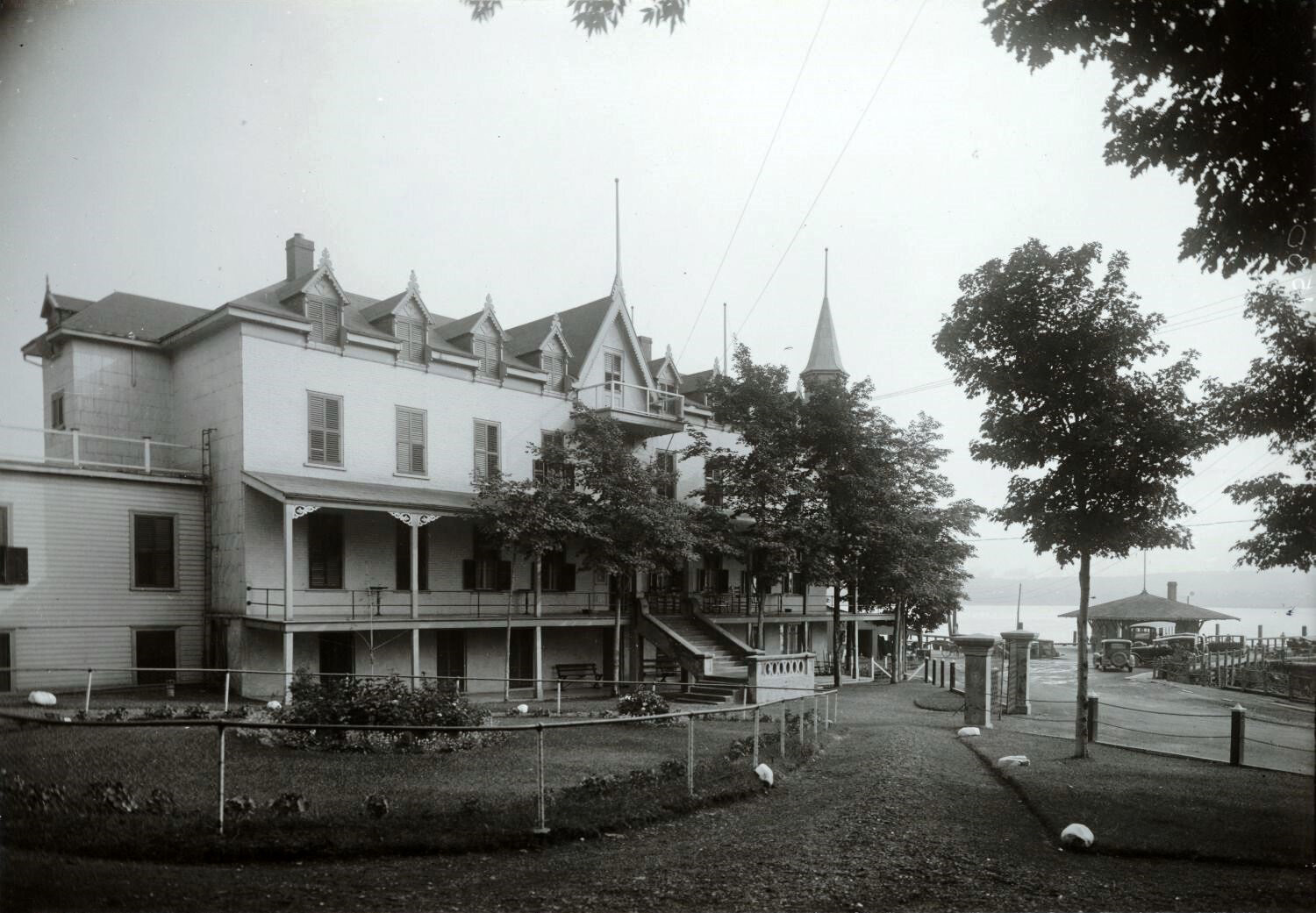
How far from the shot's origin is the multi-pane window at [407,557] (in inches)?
968

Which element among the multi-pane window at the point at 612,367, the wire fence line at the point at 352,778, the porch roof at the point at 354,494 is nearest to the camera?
the wire fence line at the point at 352,778

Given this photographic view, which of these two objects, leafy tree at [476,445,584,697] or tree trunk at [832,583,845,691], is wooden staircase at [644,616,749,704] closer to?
tree trunk at [832,583,845,691]

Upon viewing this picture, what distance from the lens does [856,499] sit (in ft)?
96.8

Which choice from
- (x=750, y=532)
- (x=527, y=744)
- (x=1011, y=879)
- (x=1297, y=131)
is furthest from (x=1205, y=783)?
(x=750, y=532)

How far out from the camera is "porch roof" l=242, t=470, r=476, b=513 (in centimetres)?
2062

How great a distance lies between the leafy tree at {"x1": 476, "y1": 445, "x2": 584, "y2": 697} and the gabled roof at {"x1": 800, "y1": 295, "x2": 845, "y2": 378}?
22.8 m

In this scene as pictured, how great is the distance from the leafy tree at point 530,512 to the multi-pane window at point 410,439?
1875 mm

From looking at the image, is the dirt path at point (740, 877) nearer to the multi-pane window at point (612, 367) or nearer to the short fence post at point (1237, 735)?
the short fence post at point (1237, 735)

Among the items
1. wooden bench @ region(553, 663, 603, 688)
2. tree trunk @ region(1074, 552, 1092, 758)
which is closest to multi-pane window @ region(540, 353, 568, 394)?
wooden bench @ region(553, 663, 603, 688)

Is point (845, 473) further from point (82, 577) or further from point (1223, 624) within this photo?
point (1223, 624)

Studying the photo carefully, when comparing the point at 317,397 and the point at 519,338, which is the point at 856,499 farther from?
the point at 317,397

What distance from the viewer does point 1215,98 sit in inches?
341

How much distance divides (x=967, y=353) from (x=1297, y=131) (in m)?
6.15

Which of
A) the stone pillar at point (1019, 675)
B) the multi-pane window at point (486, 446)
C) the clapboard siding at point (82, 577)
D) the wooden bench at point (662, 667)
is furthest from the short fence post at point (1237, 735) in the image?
the clapboard siding at point (82, 577)
